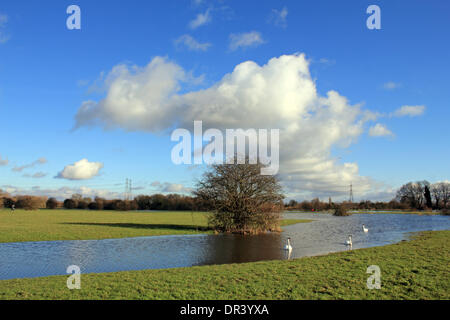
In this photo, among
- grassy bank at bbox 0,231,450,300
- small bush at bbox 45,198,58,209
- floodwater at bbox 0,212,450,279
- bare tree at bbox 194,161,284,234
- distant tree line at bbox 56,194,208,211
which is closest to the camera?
grassy bank at bbox 0,231,450,300

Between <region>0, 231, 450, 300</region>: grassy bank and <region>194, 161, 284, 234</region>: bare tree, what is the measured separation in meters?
22.1

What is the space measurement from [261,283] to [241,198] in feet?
86.5

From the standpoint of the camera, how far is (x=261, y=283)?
40.4 feet

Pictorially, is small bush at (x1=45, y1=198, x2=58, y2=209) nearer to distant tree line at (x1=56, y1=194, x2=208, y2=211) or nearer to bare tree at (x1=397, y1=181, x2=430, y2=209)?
distant tree line at (x1=56, y1=194, x2=208, y2=211)

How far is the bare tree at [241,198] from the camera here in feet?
127

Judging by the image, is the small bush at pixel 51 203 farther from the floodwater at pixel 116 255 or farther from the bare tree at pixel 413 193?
the bare tree at pixel 413 193

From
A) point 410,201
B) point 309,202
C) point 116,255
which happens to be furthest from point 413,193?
point 116,255

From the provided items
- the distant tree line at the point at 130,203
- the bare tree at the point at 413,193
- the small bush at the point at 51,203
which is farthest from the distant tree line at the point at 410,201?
the small bush at the point at 51,203

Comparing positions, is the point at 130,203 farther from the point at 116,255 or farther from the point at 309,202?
the point at 116,255

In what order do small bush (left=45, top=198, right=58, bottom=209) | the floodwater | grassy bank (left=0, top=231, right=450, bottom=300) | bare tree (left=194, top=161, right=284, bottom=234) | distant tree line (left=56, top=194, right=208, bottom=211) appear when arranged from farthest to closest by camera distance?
small bush (left=45, top=198, right=58, bottom=209) < distant tree line (left=56, top=194, right=208, bottom=211) < bare tree (left=194, top=161, right=284, bottom=234) < the floodwater < grassy bank (left=0, top=231, right=450, bottom=300)

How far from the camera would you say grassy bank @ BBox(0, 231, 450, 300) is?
10758 millimetres

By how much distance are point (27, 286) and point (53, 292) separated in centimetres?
212

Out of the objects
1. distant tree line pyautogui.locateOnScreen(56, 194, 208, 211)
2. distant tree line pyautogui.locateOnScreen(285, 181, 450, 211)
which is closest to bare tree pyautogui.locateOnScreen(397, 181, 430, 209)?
distant tree line pyautogui.locateOnScreen(285, 181, 450, 211)
